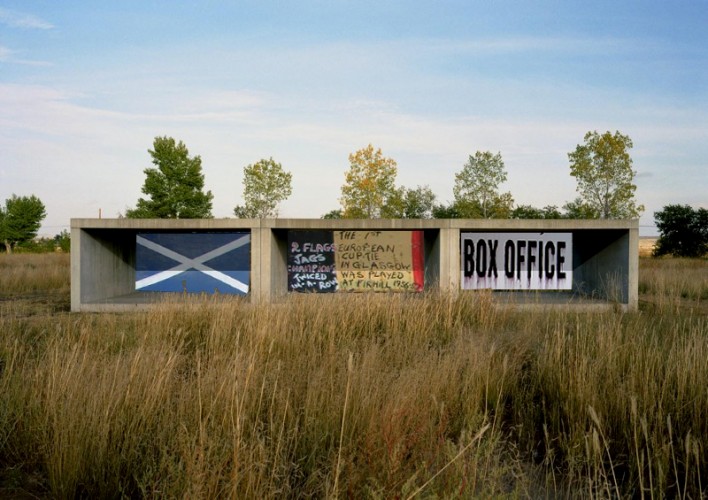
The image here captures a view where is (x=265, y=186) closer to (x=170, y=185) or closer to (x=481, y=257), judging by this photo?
(x=170, y=185)

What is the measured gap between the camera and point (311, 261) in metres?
16.6

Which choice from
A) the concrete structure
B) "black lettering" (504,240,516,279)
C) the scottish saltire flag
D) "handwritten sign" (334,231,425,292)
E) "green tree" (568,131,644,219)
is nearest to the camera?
the concrete structure

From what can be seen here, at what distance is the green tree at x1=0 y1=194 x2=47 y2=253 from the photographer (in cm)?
5384

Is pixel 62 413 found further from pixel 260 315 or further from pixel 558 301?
pixel 558 301

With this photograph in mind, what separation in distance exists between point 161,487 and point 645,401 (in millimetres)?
3908

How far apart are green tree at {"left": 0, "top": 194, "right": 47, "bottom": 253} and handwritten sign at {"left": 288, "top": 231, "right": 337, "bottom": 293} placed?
152ft

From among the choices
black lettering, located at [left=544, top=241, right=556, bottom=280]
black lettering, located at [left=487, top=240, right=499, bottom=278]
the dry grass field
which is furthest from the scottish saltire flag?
the dry grass field

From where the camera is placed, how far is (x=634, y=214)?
36438 mm

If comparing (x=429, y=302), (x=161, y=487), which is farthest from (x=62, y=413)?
(x=429, y=302)

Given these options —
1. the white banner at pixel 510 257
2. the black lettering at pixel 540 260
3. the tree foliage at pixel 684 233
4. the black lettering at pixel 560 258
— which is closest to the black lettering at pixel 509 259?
the white banner at pixel 510 257

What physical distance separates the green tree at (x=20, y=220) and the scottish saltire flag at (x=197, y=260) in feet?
144

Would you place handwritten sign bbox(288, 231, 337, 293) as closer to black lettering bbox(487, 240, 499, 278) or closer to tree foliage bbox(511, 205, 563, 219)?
black lettering bbox(487, 240, 499, 278)

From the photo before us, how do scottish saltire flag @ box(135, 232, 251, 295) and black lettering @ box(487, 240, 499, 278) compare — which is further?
black lettering @ box(487, 240, 499, 278)

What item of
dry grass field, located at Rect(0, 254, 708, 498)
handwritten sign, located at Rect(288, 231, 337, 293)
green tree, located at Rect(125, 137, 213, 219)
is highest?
green tree, located at Rect(125, 137, 213, 219)
